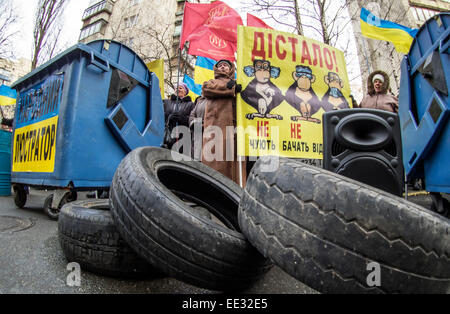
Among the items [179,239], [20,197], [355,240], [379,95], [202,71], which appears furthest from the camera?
[202,71]

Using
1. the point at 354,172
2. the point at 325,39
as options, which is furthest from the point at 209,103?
the point at 325,39

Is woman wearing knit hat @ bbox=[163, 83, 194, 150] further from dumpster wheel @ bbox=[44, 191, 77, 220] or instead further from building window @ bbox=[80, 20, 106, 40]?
building window @ bbox=[80, 20, 106, 40]

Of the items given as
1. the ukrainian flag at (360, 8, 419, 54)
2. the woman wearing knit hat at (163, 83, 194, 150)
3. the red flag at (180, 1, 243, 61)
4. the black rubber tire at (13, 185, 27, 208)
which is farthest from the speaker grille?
the ukrainian flag at (360, 8, 419, 54)

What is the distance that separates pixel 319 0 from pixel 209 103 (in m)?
5.84

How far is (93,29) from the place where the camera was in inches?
1093

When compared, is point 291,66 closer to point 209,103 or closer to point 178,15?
point 209,103

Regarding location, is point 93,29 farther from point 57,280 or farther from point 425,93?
point 57,280

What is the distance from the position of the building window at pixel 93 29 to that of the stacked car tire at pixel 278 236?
3209 cm

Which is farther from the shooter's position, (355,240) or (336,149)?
(336,149)

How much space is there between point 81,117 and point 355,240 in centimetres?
258

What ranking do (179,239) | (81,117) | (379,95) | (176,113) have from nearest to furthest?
(179,239), (81,117), (379,95), (176,113)

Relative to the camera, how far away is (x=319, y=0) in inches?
281

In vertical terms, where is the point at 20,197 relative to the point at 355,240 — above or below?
below

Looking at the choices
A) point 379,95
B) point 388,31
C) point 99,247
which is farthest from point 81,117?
point 388,31
